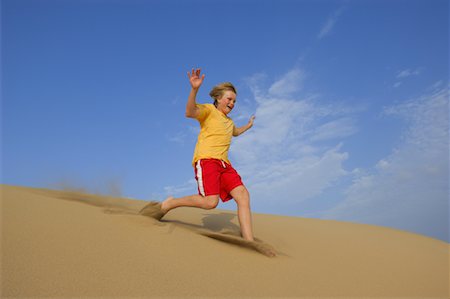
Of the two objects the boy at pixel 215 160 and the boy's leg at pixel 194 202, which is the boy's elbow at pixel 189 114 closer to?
the boy at pixel 215 160

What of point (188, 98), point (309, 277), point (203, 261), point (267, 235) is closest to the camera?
point (203, 261)

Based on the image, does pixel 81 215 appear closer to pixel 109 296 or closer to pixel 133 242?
pixel 133 242

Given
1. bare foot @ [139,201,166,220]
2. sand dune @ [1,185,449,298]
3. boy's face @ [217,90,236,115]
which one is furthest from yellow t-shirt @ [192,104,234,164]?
sand dune @ [1,185,449,298]

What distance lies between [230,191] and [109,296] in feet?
6.32

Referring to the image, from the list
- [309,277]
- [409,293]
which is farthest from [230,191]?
[409,293]

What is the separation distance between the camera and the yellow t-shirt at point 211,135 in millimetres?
3332

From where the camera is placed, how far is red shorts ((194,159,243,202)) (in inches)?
123

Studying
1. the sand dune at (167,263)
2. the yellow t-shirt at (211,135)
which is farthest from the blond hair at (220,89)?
the sand dune at (167,263)

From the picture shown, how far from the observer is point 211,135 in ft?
11.2

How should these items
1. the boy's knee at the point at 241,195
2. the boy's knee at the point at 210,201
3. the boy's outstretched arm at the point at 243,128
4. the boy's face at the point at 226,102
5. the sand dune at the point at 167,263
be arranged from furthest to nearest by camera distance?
the boy's outstretched arm at the point at 243,128 → the boy's face at the point at 226,102 → the boy's knee at the point at 241,195 → the boy's knee at the point at 210,201 → the sand dune at the point at 167,263

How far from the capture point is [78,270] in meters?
1.57

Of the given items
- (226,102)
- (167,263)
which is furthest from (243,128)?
(167,263)

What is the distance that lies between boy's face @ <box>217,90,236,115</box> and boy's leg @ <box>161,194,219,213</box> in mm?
997

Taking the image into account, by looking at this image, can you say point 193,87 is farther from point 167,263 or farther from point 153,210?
point 167,263
